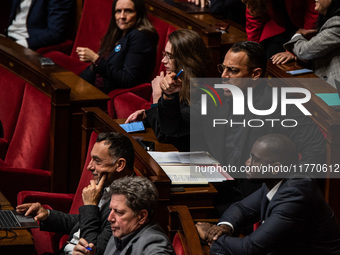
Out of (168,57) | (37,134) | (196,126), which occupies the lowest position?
(37,134)

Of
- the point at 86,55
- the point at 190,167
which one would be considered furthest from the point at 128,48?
the point at 190,167

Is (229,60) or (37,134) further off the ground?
(229,60)

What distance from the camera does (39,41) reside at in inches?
125

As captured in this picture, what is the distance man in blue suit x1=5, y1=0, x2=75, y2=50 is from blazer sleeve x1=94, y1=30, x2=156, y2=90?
0.62 meters

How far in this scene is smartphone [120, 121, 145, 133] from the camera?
2.07 metres

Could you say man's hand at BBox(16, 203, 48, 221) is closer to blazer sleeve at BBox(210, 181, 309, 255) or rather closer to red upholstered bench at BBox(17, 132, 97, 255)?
red upholstered bench at BBox(17, 132, 97, 255)

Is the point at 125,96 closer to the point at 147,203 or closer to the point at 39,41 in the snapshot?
the point at 39,41

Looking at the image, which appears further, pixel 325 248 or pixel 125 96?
pixel 125 96

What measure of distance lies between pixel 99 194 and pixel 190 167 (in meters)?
0.25

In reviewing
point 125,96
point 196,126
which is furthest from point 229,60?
point 125,96

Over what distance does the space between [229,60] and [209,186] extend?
358 millimetres

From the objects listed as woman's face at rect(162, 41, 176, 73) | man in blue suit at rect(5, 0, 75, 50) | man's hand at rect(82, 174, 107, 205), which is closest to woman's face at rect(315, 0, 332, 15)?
woman's face at rect(162, 41, 176, 73)

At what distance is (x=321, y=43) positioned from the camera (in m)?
1.96

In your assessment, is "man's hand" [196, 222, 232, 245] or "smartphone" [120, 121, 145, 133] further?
"smartphone" [120, 121, 145, 133]
